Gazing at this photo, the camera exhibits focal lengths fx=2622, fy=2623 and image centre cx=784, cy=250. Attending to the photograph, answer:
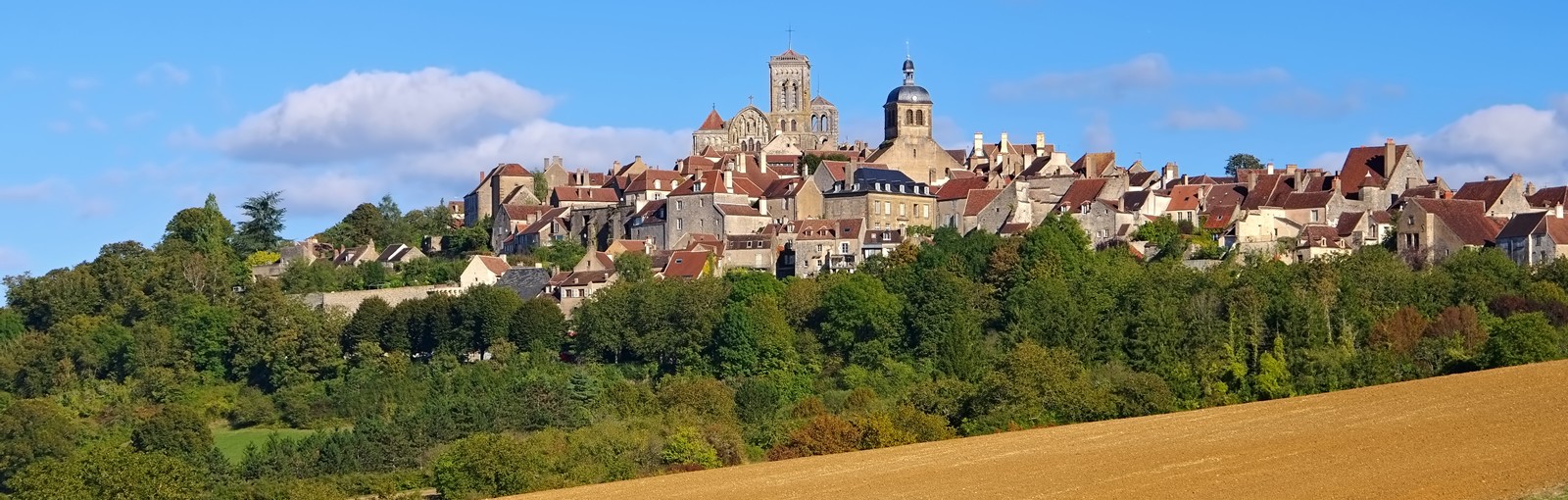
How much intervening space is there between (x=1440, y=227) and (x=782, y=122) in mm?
58741

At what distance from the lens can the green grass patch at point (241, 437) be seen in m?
74.1

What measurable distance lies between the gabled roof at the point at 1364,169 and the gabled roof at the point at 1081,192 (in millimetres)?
8071

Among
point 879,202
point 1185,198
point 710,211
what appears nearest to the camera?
point 1185,198

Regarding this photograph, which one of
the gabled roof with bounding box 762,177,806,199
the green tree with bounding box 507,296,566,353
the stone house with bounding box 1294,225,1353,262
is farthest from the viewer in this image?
the gabled roof with bounding box 762,177,806,199

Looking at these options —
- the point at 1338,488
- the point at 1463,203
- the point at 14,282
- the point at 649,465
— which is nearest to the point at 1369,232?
the point at 1463,203

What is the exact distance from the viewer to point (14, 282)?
97.8m

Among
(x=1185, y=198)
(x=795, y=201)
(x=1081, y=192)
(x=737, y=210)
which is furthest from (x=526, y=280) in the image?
(x=1185, y=198)

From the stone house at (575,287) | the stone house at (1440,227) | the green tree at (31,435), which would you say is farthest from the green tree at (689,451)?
the stone house at (1440,227)

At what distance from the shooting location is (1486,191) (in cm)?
8131

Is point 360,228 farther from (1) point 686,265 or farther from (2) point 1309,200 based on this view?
(2) point 1309,200

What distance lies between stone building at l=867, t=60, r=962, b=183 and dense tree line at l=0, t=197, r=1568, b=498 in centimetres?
1161


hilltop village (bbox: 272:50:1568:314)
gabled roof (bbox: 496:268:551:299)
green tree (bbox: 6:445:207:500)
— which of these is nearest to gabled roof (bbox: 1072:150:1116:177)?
hilltop village (bbox: 272:50:1568:314)

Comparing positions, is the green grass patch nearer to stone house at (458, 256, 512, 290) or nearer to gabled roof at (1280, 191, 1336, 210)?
stone house at (458, 256, 512, 290)

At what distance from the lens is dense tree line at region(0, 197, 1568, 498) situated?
60312 millimetres
